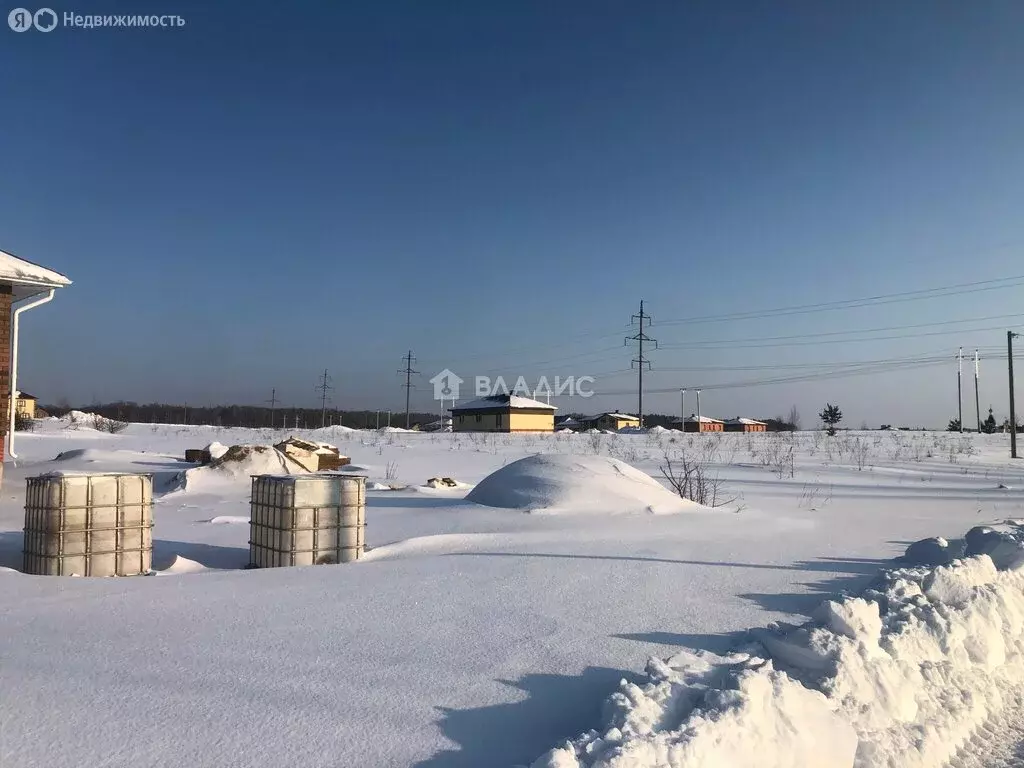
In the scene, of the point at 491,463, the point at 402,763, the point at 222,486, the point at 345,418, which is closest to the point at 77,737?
the point at 402,763

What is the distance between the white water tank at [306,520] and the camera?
650 cm

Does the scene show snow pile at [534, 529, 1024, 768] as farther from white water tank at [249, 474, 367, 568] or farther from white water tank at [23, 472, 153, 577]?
white water tank at [23, 472, 153, 577]

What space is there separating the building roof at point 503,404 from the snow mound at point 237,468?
43.8m

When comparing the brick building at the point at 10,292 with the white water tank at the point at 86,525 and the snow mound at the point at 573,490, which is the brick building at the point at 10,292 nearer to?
the white water tank at the point at 86,525

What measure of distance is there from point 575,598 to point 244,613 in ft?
6.94

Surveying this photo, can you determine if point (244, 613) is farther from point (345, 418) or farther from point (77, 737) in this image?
point (345, 418)

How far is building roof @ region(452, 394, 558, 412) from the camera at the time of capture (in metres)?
58.6

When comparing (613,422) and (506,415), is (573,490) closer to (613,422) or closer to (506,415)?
(506,415)

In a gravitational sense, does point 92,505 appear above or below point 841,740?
above

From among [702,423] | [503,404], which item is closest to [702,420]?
[702,423]


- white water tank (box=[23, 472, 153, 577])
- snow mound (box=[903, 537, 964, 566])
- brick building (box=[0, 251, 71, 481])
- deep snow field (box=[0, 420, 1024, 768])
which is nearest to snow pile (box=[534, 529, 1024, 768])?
deep snow field (box=[0, 420, 1024, 768])

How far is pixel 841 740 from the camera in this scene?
3.07 meters

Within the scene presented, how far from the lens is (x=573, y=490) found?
9719mm

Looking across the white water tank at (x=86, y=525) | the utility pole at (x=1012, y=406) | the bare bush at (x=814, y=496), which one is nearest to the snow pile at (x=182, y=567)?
the white water tank at (x=86, y=525)
